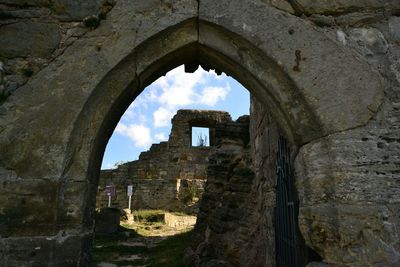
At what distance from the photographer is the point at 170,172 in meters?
16.7

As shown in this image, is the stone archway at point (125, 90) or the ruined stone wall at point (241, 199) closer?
the stone archway at point (125, 90)

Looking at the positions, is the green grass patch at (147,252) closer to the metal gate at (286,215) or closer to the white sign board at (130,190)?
the metal gate at (286,215)

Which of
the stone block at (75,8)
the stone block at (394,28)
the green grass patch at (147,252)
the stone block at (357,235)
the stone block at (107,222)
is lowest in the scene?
the green grass patch at (147,252)

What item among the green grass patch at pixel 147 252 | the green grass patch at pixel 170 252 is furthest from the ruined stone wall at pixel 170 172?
the green grass patch at pixel 170 252

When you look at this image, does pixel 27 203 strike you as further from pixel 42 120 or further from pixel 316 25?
pixel 316 25

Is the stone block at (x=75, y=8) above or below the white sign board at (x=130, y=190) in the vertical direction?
above

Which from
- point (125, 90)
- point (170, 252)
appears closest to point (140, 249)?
point (170, 252)

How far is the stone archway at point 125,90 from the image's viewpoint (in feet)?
6.06

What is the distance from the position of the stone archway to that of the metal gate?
2.13ft

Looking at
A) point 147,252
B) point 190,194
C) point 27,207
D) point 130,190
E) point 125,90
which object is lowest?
point 147,252

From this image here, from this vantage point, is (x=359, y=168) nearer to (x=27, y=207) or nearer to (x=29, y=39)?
(x=27, y=207)

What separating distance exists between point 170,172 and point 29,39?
1486 cm

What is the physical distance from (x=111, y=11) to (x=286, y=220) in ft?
6.98

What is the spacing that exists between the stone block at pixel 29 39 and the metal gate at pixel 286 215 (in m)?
1.77
